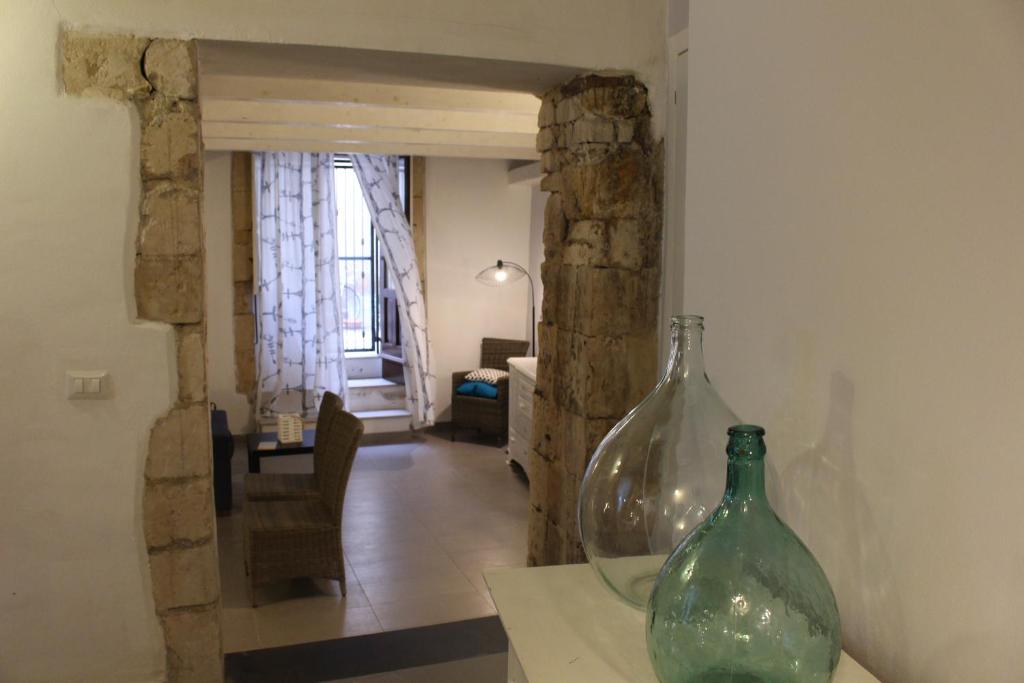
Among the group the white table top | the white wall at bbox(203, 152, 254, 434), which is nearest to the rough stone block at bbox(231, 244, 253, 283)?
the white wall at bbox(203, 152, 254, 434)

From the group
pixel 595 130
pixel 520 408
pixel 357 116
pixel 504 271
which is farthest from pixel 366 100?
pixel 504 271

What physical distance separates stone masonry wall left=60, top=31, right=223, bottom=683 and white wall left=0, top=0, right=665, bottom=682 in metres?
0.04

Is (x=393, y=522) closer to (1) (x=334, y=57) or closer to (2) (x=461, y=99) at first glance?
(2) (x=461, y=99)

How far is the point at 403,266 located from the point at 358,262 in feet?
2.57

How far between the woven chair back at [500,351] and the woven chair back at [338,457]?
3366 millimetres

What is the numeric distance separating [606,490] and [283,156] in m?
6.51

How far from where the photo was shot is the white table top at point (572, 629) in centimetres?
101

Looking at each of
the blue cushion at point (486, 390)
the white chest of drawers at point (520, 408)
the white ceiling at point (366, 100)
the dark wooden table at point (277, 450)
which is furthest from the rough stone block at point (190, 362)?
the blue cushion at point (486, 390)

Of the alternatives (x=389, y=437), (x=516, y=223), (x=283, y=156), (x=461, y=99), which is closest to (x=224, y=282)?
(x=283, y=156)

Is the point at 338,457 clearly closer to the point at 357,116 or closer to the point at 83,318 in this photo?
the point at 83,318

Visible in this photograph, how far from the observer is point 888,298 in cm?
100

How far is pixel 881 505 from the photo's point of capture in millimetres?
1021

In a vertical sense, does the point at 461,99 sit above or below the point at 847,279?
above

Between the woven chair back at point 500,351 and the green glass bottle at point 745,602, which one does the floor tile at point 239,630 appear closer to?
the green glass bottle at point 745,602
